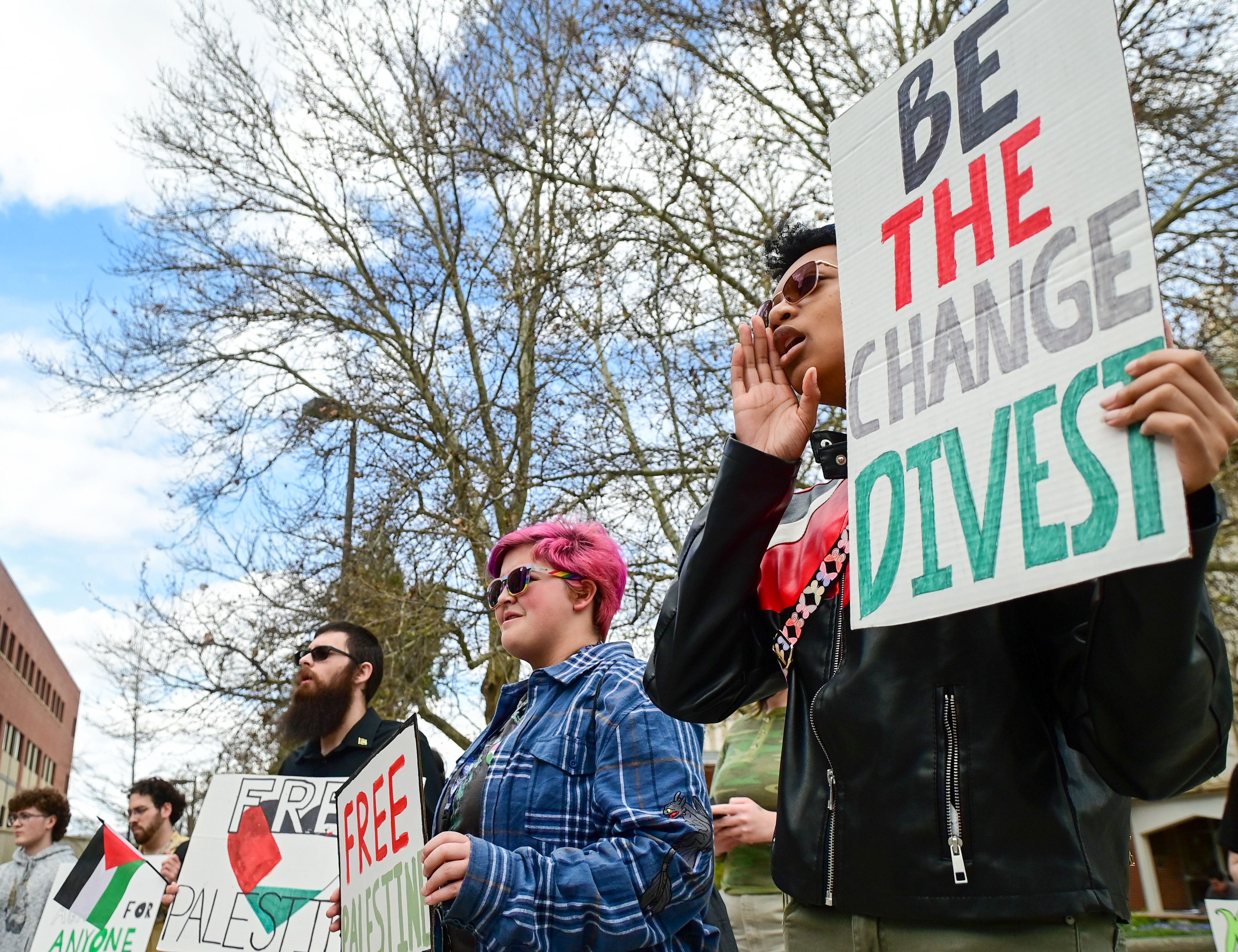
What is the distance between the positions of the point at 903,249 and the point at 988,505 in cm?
45

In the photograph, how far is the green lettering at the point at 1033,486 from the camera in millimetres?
1269


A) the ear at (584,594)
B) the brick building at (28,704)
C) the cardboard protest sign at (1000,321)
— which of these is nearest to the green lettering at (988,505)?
the cardboard protest sign at (1000,321)

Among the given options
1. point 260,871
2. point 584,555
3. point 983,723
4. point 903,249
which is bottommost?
point 260,871

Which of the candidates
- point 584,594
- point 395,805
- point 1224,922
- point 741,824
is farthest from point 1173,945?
point 395,805

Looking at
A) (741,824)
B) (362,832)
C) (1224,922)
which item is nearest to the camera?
(362,832)

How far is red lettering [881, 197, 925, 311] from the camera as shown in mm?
1607

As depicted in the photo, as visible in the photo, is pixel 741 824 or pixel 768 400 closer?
pixel 768 400

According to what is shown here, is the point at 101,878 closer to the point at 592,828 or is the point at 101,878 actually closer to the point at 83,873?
the point at 83,873

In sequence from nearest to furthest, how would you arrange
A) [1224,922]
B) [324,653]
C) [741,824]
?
[741,824] < [1224,922] < [324,653]

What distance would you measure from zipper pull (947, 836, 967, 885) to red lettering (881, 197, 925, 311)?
2.41 feet

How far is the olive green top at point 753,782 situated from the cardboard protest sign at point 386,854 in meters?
1.31

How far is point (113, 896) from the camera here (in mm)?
4602

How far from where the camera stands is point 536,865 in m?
2.32

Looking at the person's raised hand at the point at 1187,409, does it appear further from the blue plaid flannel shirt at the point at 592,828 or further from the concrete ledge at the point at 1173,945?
the concrete ledge at the point at 1173,945
